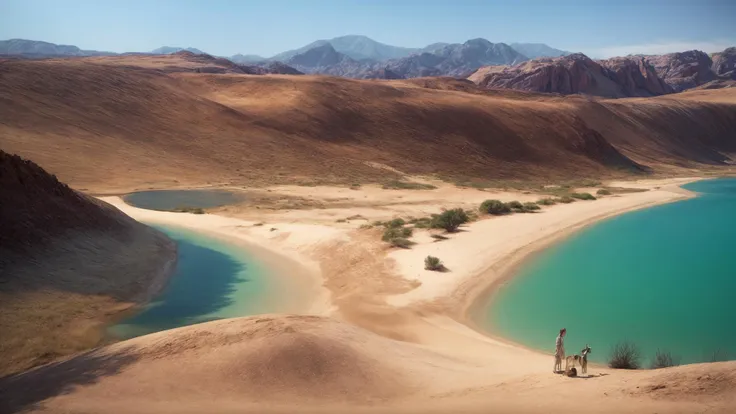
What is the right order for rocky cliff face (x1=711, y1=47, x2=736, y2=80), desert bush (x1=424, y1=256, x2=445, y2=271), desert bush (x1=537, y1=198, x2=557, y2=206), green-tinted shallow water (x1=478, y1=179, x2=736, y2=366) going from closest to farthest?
1. green-tinted shallow water (x1=478, y1=179, x2=736, y2=366)
2. desert bush (x1=424, y1=256, x2=445, y2=271)
3. desert bush (x1=537, y1=198, x2=557, y2=206)
4. rocky cliff face (x1=711, y1=47, x2=736, y2=80)

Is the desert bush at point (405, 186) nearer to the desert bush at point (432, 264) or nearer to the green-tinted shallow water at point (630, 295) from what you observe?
the green-tinted shallow water at point (630, 295)

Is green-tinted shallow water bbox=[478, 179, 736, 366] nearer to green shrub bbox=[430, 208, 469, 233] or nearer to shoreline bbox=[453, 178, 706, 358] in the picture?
shoreline bbox=[453, 178, 706, 358]

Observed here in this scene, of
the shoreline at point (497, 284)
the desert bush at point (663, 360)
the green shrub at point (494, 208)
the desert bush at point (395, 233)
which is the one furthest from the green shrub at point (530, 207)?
the desert bush at point (663, 360)

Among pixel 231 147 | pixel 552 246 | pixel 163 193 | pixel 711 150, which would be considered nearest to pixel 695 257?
pixel 552 246

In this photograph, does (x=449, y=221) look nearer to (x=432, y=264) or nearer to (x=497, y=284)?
(x=432, y=264)

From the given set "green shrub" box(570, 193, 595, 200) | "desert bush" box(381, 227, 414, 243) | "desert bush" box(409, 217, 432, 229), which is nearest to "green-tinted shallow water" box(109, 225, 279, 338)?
"desert bush" box(381, 227, 414, 243)

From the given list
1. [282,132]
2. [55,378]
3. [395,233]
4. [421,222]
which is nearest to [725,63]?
[282,132]

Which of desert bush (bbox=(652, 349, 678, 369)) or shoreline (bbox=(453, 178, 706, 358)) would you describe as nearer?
desert bush (bbox=(652, 349, 678, 369))

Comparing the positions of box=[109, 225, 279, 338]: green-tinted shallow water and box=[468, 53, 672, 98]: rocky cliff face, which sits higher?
box=[468, 53, 672, 98]: rocky cliff face
